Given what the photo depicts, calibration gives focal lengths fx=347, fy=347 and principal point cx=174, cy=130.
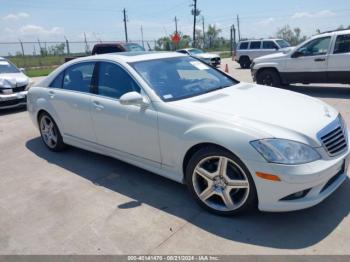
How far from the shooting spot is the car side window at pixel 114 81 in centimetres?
410

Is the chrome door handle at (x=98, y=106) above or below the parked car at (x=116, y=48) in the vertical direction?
below

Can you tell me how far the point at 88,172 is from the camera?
15.7ft

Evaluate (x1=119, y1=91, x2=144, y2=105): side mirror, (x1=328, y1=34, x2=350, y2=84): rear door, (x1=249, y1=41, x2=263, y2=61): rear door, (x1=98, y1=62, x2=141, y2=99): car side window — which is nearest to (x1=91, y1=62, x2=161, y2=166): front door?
(x1=98, y1=62, x2=141, y2=99): car side window

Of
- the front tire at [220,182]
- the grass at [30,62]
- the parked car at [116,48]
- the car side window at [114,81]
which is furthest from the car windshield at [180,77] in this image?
the grass at [30,62]

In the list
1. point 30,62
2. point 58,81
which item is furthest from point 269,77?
point 30,62

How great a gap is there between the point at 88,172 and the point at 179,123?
1.89m

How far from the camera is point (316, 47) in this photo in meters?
9.62

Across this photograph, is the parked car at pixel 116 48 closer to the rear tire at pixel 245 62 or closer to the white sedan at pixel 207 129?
the rear tire at pixel 245 62

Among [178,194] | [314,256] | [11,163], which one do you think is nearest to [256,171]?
[314,256]

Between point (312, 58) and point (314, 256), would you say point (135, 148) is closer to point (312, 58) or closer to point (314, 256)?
point (314, 256)

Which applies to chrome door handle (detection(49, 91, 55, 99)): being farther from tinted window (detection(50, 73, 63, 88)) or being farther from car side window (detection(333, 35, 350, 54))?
car side window (detection(333, 35, 350, 54))

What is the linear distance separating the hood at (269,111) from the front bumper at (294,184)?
0.25m

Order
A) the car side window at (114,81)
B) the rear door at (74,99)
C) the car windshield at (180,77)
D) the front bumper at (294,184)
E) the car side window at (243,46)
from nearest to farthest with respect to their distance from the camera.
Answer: the front bumper at (294,184)
the car windshield at (180,77)
the car side window at (114,81)
the rear door at (74,99)
the car side window at (243,46)

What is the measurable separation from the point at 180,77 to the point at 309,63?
6.70 m
